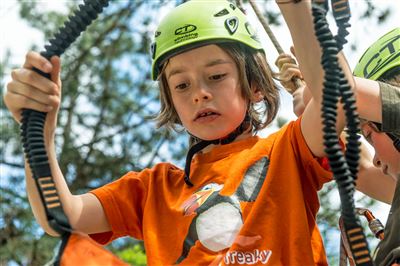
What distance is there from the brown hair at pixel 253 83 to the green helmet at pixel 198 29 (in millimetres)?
29

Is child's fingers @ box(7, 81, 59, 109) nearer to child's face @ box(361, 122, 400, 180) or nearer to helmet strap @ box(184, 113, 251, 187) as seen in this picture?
helmet strap @ box(184, 113, 251, 187)

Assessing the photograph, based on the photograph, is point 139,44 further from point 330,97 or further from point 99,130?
point 330,97

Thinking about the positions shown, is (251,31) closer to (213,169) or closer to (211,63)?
(211,63)

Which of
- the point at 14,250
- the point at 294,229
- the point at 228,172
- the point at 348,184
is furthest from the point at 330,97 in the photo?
the point at 14,250

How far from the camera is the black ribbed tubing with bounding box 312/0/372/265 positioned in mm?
1800

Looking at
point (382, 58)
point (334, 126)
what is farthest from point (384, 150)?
point (334, 126)

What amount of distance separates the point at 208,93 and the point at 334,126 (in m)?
0.82

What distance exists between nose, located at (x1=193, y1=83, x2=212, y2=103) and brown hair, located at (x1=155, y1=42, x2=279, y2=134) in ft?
0.49

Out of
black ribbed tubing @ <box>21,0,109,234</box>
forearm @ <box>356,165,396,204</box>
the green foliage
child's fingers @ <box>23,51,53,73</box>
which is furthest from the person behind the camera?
the green foliage

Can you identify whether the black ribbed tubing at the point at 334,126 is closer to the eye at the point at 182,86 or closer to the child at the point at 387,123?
the child at the point at 387,123

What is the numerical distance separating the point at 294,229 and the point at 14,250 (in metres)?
5.45

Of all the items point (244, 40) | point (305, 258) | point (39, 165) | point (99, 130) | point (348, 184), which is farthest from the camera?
point (99, 130)

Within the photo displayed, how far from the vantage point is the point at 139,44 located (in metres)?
8.48

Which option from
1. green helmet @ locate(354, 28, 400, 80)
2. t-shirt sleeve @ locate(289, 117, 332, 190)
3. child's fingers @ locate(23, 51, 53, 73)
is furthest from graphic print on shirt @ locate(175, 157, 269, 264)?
child's fingers @ locate(23, 51, 53, 73)
